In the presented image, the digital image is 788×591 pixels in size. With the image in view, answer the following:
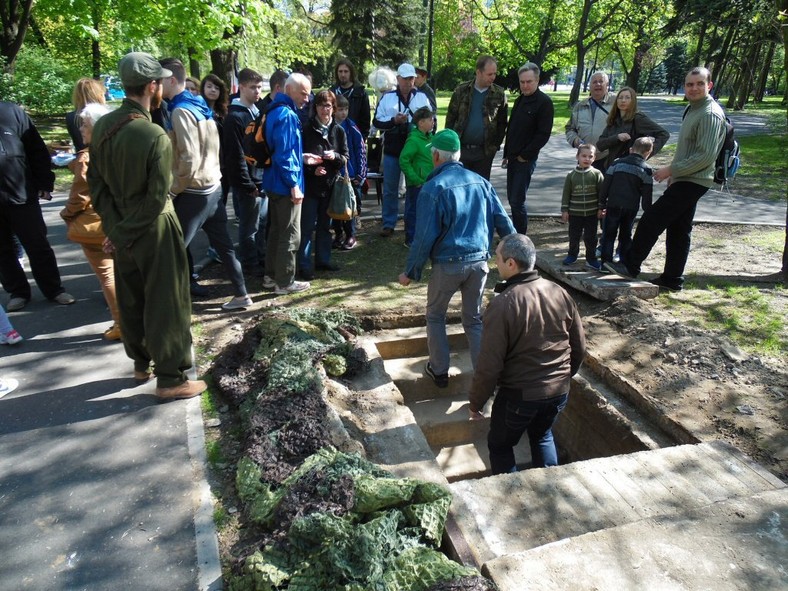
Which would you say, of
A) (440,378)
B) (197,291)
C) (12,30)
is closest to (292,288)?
(197,291)

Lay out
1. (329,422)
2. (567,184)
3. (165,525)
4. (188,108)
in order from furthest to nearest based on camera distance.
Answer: (567,184) → (188,108) → (329,422) → (165,525)

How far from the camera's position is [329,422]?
349 centimetres

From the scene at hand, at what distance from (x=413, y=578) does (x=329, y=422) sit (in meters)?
1.35

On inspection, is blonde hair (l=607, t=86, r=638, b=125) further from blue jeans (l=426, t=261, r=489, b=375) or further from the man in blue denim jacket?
blue jeans (l=426, t=261, r=489, b=375)

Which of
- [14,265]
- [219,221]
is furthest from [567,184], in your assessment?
[14,265]

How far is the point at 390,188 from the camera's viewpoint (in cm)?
782

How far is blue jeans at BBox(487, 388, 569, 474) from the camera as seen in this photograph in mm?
3510

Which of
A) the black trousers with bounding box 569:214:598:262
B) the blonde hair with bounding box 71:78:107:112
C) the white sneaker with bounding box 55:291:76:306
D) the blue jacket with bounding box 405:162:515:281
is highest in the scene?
the blonde hair with bounding box 71:78:107:112

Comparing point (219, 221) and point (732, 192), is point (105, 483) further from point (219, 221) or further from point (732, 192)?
point (732, 192)

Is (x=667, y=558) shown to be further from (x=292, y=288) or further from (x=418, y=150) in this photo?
(x=418, y=150)

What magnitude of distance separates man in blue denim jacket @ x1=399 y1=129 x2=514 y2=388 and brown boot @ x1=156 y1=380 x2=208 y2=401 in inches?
69.4

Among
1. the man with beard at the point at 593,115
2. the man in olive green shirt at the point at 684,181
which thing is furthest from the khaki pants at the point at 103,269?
the man with beard at the point at 593,115

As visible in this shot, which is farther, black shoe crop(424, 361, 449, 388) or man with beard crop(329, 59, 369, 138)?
man with beard crop(329, 59, 369, 138)

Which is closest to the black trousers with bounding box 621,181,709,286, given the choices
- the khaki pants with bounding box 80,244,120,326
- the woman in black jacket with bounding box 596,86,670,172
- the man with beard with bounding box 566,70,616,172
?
the woman in black jacket with bounding box 596,86,670,172
